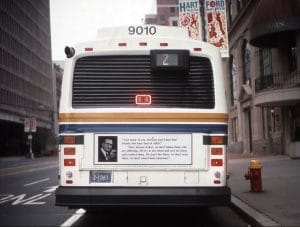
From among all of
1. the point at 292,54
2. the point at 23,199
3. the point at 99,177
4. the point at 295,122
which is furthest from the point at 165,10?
the point at 99,177

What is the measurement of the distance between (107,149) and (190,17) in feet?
34.8

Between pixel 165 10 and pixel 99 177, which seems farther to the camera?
pixel 165 10

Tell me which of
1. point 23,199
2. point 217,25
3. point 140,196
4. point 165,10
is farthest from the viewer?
point 165,10

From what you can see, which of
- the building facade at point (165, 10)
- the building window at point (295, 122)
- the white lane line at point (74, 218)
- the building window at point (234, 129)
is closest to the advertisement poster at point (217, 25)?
the white lane line at point (74, 218)

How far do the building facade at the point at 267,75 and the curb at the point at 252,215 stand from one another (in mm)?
Answer: 19878

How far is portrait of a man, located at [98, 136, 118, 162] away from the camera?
26.8ft

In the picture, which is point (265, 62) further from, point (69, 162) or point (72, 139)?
point (69, 162)

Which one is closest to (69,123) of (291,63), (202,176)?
(202,176)

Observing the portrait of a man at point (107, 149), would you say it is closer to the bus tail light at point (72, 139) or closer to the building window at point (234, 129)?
the bus tail light at point (72, 139)

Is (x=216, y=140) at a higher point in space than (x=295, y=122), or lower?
lower

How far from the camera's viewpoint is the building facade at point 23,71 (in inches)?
3157

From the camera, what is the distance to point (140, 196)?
801 centimetres

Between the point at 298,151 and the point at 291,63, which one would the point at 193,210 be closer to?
the point at 298,151

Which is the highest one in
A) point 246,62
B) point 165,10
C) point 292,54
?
point 165,10
